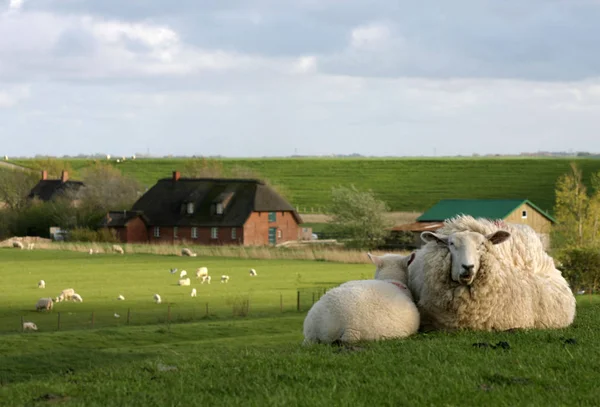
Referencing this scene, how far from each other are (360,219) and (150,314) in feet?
197

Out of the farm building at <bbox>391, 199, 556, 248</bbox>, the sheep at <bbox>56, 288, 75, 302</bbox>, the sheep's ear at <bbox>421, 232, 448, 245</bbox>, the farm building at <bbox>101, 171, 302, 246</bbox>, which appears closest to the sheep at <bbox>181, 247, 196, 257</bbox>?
the farm building at <bbox>391, 199, 556, 248</bbox>

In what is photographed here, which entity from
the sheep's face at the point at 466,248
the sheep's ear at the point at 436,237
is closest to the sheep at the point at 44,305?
the sheep's ear at the point at 436,237

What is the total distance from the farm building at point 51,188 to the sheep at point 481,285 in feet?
362

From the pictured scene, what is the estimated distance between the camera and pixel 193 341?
29.0 meters

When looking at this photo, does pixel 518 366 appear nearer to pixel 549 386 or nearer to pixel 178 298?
pixel 549 386

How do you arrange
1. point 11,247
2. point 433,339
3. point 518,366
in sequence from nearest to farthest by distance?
point 518,366
point 433,339
point 11,247

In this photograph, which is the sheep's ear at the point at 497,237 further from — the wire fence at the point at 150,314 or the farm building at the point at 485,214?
the farm building at the point at 485,214

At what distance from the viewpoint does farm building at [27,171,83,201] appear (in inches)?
5000

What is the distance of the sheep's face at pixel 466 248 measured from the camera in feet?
50.1

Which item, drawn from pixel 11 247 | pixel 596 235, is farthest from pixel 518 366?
pixel 11 247

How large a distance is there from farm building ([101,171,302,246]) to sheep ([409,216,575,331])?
87347 mm

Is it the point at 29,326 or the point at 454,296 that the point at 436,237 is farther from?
the point at 29,326

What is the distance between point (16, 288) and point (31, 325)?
62.1 ft

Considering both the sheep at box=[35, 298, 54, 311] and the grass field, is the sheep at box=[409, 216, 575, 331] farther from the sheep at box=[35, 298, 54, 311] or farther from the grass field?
the sheep at box=[35, 298, 54, 311]
